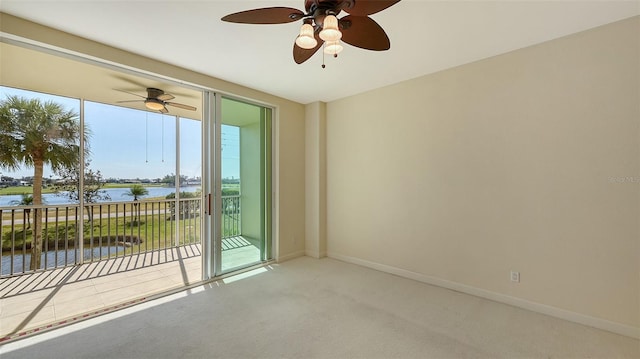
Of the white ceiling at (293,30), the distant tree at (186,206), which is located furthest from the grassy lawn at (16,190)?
the white ceiling at (293,30)

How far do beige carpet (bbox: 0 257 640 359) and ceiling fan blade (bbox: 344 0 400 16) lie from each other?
2.26m

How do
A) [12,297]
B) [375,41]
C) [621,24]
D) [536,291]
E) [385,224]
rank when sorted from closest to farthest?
[375,41] → [621,24] → [536,291] → [12,297] → [385,224]

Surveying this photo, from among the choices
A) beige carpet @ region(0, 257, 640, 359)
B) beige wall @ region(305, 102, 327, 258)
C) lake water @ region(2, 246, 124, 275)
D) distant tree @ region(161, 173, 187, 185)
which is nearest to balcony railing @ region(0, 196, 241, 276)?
lake water @ region(2, 246, 124, 275)

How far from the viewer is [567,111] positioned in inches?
93.6

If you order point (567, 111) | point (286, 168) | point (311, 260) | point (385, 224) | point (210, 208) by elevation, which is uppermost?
point (567, 111)

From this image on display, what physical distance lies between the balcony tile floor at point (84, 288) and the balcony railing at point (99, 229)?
221 millimetres

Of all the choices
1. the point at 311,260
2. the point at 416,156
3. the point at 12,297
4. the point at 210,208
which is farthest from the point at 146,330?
the point at 416,156

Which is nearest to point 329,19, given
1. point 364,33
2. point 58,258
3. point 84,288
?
point 364,33

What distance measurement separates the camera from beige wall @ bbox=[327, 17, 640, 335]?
217 cm

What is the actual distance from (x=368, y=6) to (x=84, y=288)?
412cm

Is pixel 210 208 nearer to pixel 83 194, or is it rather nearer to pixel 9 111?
pixel 83 194

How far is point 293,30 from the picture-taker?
88.1 inches

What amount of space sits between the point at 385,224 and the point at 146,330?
2891 mm

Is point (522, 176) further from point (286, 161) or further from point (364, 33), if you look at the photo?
point (286, 161)
